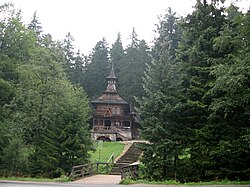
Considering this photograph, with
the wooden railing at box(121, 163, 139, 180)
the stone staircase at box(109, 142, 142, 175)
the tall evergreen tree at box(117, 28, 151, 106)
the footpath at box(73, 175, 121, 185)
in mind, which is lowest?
the footpath at box(73, 175, 121, 185)

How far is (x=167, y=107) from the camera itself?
60.8ft

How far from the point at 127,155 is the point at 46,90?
1199 cm

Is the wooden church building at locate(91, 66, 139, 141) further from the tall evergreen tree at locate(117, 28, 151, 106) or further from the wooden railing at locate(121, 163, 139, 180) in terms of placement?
the wooden railing at locate(121, 163, 139, 180)

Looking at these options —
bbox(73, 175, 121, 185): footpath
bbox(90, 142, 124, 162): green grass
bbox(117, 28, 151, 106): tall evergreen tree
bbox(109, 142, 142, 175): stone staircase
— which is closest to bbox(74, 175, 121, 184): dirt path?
bbox(73, 175, 121, 185): footpath

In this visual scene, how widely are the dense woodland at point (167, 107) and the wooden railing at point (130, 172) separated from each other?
1233 mm

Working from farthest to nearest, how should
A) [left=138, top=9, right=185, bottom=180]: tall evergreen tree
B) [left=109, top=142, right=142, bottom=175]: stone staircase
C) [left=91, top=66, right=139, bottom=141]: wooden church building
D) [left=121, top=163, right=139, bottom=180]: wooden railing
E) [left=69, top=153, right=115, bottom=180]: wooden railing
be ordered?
[left=91, top=66, right=139, bottom=141]: wooden church building, [left=109, top=142, right=142, bottom=175]: stone staircase, [left=69, top=153, right=115, bottom=180]: wooden railing, [left=121, top=163, right=139, bottom=180]: wooden railing, [left=138, top=9, right=185, bottom=180]: tall evergreen tree

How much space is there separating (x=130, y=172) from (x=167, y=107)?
5088 millimetres

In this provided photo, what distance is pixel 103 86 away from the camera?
65250mm

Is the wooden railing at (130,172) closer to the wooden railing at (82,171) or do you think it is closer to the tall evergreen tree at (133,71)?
the wooden railing at (82,171)

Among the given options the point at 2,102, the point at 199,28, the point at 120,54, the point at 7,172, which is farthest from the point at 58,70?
the point at 120,54

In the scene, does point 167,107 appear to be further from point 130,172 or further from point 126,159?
point 126,159

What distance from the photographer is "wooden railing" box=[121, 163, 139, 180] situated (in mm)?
18866

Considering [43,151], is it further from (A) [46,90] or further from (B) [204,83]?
(B) [204,83]

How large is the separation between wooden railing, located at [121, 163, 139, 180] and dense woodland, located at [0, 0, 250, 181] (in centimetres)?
123
